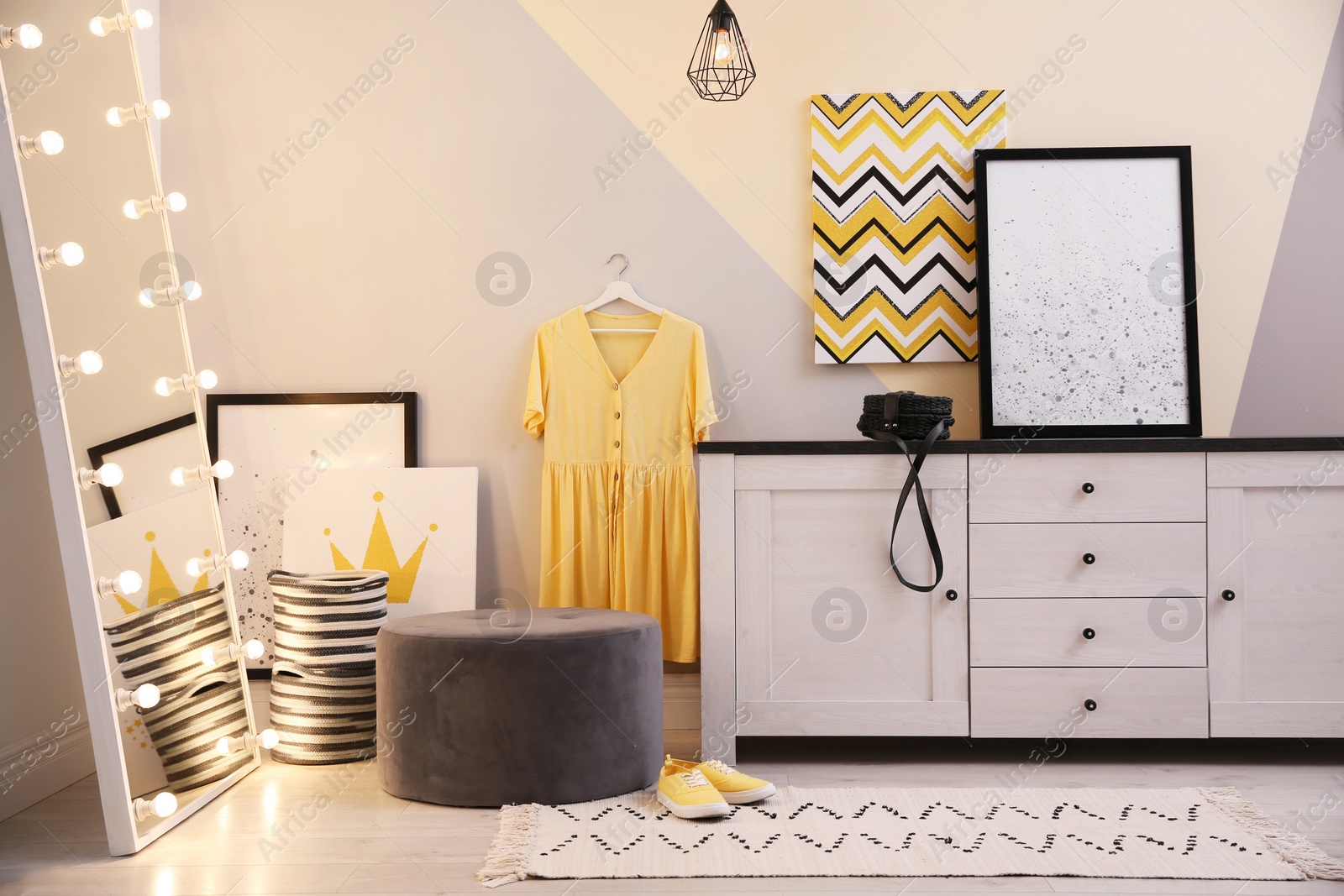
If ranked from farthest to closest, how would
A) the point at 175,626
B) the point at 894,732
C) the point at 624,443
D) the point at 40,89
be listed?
the point at 624,443 → the point at 894,732 → the point at 175,626 → the point at 40,89

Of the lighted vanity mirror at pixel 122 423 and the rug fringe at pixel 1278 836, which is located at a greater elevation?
the lighted vanity mirror at pixel 122 423

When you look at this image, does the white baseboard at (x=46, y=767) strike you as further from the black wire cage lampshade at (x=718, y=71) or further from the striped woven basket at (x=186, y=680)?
the black wire cage lampshade at (x=718, y=71)

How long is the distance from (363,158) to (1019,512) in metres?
2.01

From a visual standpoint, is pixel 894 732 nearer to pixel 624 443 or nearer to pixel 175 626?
pixel 624 443

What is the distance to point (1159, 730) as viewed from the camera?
7.14 ft

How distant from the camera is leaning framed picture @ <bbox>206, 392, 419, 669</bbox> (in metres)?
2.68

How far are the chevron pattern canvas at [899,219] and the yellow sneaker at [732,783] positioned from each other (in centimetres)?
116

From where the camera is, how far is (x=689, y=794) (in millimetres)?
1871

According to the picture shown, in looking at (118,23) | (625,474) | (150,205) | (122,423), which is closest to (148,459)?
(122,423)

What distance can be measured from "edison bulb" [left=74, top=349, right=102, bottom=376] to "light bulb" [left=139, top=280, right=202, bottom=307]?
1.09 ft

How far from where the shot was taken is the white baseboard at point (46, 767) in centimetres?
200

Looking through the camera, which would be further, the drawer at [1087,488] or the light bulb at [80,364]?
the drawer at [1087,488]

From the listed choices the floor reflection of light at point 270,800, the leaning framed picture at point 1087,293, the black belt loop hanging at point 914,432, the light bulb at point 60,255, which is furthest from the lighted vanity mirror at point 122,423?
the leaning framed picture at point 1087,293

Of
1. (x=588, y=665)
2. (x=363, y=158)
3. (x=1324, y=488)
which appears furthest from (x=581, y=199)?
(x=1324, y=488)
